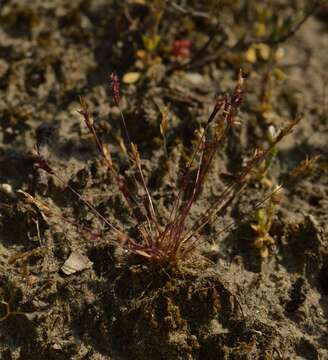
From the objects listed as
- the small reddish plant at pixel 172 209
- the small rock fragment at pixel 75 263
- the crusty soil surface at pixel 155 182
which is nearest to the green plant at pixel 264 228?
the crusty soil surface at pixel 155 182

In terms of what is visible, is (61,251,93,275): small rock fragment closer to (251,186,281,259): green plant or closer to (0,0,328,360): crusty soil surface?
(0,0,328,360): crusty soil surface

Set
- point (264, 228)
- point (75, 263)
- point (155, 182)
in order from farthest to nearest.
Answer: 1. point (155, 182)
2. point (264, 228)
3. point (75, 263)

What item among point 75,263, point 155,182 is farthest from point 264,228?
point 75,263

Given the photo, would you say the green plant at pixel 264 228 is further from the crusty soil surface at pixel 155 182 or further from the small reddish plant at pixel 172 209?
the small reddish plant at pixel 172 209

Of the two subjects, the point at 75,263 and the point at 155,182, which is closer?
the point at 75,263

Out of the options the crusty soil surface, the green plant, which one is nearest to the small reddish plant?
the crusty soil surface

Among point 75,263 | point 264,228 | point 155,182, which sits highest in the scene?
point 155,182

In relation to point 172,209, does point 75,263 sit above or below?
below

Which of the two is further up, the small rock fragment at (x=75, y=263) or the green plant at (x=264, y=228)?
the green plant at (x=264, y=228)

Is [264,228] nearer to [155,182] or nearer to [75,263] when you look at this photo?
[155,182]

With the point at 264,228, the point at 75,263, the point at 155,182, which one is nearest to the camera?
the point at 75,263
